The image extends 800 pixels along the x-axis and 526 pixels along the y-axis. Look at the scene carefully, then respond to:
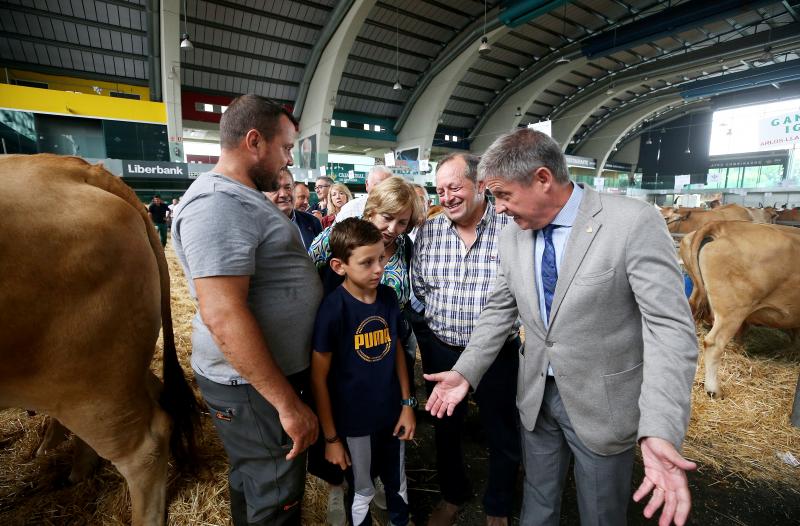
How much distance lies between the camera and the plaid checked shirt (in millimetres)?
2201

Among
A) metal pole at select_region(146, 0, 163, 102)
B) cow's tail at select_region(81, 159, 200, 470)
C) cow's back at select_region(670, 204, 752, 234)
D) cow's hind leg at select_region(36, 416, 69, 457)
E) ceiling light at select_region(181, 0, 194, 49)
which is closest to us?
cow's tail at select_region(81, 159, 200, 470)

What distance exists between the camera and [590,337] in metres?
1.47

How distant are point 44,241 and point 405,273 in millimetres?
1721

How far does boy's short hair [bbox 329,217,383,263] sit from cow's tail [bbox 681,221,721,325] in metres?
3.90

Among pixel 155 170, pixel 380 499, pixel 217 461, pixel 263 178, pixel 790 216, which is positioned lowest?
pixel 380 499

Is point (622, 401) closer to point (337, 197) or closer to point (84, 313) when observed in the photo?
point (84, 313)

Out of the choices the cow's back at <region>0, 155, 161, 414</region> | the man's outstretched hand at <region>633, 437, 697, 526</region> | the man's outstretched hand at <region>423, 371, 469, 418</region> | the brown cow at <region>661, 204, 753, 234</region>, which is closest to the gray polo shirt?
the cow's back at <region>0, 155, 161, 414</region>

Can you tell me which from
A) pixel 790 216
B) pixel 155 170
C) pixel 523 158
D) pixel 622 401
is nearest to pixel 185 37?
pixel 155 170

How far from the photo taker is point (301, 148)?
23.5 meters

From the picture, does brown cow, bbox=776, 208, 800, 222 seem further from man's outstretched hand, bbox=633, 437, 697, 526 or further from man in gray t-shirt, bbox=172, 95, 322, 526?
man in gray t-shirt, bbox=172, 95, 322, 526

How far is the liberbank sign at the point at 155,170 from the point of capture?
56.4 ft

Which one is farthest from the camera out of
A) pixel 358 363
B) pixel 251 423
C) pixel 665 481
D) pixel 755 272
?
pixel 755 272

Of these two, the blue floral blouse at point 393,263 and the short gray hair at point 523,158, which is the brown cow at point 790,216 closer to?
A: the blue floral blouse at point 393,263

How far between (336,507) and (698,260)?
14.1 feet
